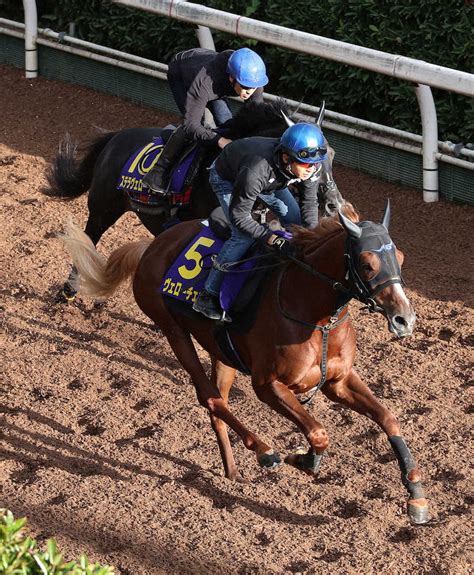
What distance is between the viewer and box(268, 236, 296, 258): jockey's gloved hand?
583cm

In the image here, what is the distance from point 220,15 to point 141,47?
89.6 inches

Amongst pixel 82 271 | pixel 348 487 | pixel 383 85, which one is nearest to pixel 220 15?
pixel 383 85

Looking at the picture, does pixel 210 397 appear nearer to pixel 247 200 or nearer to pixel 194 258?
pixel 194 258

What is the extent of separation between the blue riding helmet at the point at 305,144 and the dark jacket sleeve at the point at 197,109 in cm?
184

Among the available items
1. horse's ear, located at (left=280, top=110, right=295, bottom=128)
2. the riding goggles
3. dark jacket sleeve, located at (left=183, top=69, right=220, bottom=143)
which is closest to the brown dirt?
dark jacket sleeve, located at (left=183, top=69, right=220, bottom=143)

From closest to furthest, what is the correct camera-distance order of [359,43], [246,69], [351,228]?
1. [351,228]
2. [246,69]
3. [359,43]

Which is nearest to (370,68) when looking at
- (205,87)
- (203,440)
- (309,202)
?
(205,87)

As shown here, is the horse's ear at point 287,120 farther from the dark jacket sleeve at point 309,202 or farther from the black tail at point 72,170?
the black tail at point 72,170

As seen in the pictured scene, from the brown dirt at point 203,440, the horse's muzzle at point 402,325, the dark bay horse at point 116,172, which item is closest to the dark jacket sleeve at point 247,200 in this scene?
the horse's muzzle at point 402,325

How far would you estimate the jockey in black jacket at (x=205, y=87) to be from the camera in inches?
284

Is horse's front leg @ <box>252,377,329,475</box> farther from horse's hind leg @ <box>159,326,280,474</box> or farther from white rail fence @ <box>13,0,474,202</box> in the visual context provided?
white rail fence @ <box>13,0,474,202</box>

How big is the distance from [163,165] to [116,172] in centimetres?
67

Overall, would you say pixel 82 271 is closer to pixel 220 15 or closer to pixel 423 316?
pixel 423 316

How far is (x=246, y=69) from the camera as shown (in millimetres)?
7172
